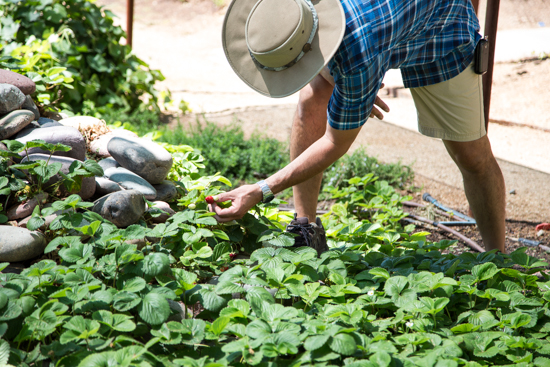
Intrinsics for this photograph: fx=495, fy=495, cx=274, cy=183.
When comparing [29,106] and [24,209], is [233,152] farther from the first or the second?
[24,209]

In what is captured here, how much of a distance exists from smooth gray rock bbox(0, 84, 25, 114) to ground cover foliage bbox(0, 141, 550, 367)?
1.74 feet

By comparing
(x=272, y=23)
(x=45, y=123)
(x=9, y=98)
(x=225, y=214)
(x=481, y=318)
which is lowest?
(x=481, y=318)

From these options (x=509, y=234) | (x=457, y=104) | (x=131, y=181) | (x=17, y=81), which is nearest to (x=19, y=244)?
(x=131, y=181)

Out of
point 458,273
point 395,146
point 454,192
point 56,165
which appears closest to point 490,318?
point 458,273

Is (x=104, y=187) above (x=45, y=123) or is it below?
below

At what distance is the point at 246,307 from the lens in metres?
1.65

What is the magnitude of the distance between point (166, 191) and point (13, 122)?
80cm

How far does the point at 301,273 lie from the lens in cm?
195

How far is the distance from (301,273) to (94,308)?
774 mm

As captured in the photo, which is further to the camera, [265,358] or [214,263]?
[214,263]

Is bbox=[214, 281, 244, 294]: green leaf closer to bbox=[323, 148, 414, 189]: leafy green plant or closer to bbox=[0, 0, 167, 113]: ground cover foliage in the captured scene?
bbox=[323, 148, 414, 189]: leafy green plant

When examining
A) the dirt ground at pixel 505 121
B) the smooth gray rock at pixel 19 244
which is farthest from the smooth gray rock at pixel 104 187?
the dirt ground at pixel 505 121

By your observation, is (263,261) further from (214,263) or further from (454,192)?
(454,192)

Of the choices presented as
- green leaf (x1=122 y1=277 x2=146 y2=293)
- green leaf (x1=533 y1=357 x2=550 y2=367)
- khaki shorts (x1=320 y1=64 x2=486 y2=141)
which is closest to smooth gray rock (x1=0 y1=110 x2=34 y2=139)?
green leaf (x1=122 y1=277 x2=146 y2=293)
